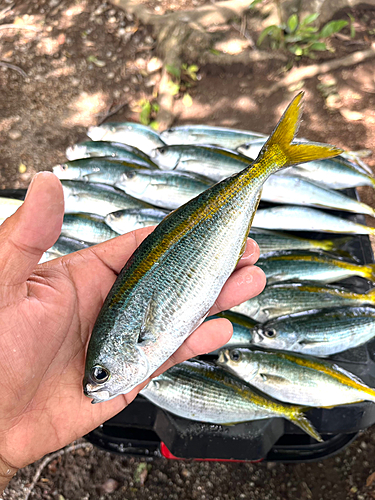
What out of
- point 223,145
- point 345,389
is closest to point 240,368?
point 345,389

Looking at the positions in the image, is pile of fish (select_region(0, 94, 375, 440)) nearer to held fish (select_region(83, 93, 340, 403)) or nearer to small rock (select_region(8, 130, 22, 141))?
held fish (select_region(83, 93, 340, 403))

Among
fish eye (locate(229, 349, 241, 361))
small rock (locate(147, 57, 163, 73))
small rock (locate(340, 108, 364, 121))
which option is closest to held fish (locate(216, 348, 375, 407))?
fish eye (locate(229, 349, 241, 361))

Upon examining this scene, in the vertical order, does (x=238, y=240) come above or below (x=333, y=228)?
above

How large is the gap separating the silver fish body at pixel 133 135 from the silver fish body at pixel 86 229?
1.05 meters

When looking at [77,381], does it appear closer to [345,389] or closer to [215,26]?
[345,389]

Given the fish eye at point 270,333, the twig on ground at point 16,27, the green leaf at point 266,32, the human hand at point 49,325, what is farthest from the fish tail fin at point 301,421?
the twig on ground at point 16,27

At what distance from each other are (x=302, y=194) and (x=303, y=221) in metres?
0.22

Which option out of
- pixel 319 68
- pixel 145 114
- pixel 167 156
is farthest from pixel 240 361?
pixel 319 68

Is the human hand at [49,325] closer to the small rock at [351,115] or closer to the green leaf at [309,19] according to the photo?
the small rock at [351,115]

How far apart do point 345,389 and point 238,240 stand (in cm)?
122

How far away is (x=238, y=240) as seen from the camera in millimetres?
1873

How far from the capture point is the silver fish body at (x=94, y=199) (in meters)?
2.93

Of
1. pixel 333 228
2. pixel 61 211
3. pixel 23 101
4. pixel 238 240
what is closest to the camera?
pixel 61 211

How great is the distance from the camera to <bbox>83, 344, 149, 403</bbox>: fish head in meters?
1.63
